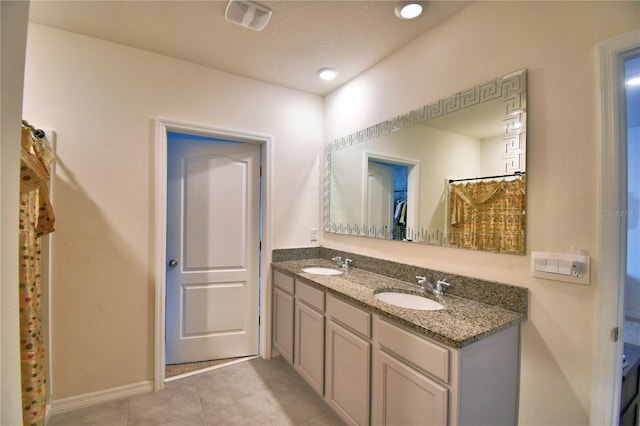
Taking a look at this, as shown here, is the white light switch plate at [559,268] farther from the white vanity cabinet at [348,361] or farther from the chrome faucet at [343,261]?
the chrome faucet at [343,261]

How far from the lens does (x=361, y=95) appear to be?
243 centimetres

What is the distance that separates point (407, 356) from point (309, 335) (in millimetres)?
931

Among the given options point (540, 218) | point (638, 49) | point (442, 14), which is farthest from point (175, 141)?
point (638, 49)

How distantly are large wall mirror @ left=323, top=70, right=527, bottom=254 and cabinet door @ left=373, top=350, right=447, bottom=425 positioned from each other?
0.77m

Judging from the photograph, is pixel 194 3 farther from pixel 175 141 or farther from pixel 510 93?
pixel 510 93

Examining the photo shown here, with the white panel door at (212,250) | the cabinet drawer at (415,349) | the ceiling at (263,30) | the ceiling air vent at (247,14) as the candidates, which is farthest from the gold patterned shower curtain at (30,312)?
the cabinet drawer at (415,349)

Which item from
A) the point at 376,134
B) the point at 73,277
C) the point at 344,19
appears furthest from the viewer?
the point at 376,134

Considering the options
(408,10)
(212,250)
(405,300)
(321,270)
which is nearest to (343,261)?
(321,270)

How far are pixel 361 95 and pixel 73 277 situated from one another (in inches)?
102

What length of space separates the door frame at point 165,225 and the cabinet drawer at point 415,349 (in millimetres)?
1452

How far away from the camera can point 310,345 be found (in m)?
2.05

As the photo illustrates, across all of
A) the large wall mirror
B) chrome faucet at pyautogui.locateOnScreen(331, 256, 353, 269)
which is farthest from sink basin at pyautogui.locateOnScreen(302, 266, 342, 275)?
the large wall mirror

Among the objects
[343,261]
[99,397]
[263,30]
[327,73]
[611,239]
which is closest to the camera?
[611,239]

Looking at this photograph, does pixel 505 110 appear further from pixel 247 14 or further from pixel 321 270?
pixel 321 270
